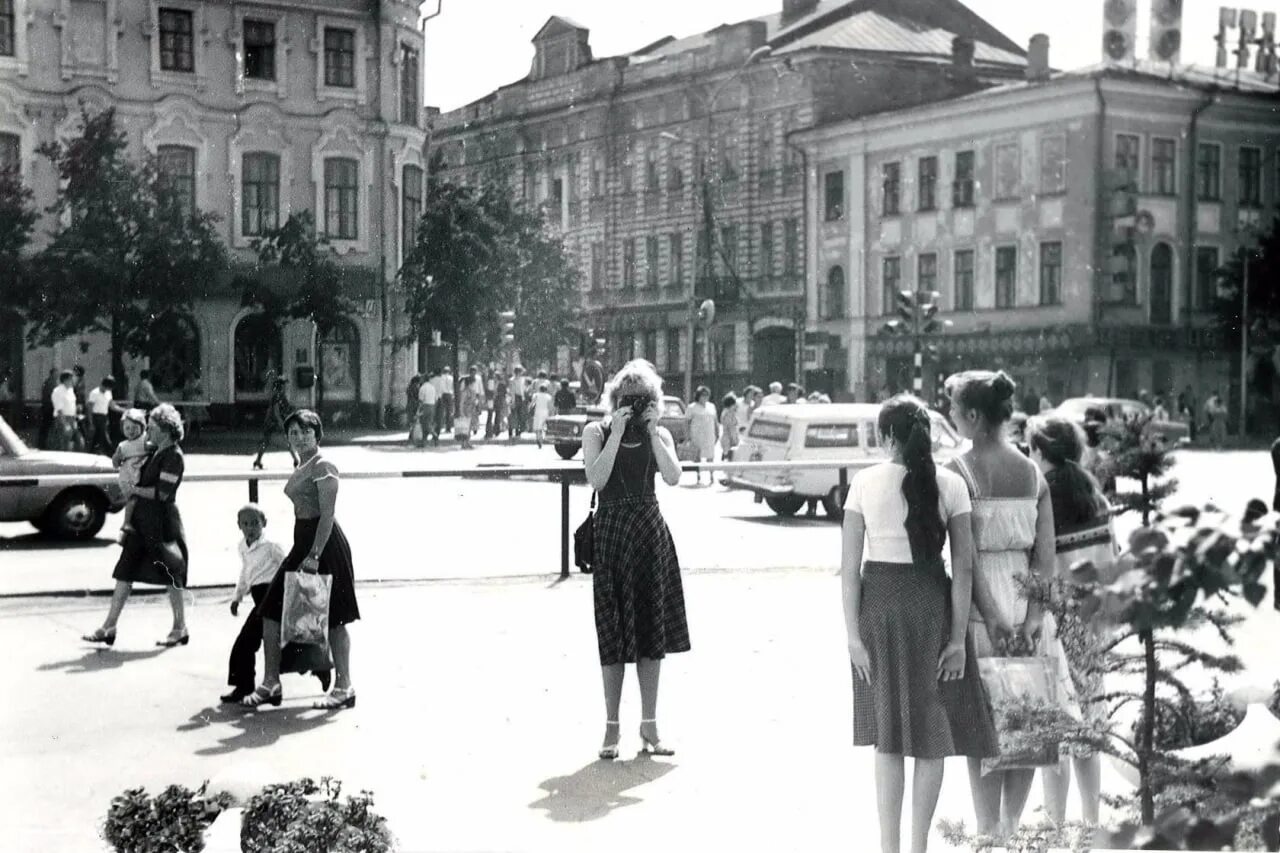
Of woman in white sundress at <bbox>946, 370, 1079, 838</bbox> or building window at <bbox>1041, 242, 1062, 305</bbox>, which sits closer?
woman in white sundress at <bbox>946, 370, 1079, 838</bbox>

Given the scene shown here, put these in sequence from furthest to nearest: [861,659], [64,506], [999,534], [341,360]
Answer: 1. [64,506]
2. [341,360]
3. [999,534]
4. [861,659]

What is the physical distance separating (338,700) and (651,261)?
232 cm

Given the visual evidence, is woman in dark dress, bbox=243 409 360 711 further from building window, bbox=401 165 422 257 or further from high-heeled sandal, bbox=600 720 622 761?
high-heeled sandal, bbox=600 720 622 761

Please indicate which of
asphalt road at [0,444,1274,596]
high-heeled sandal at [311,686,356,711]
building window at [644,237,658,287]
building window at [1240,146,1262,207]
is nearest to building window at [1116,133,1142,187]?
building window at [1240,146,1262,207]

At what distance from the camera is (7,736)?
6.33 meters

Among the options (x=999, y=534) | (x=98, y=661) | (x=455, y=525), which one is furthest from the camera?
(x=455, y=525)

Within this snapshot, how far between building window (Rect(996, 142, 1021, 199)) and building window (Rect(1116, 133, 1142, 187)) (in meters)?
0.41

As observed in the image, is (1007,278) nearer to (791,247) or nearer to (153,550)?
(791,247)

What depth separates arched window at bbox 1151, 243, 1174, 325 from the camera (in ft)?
21.1

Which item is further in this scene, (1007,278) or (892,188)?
(892,188)

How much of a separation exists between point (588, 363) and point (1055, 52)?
2.30 meters

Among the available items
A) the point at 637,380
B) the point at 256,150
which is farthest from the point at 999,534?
the point at 256,150

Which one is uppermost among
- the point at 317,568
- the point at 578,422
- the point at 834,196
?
the point at 834,196

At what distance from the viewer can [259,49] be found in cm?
595
